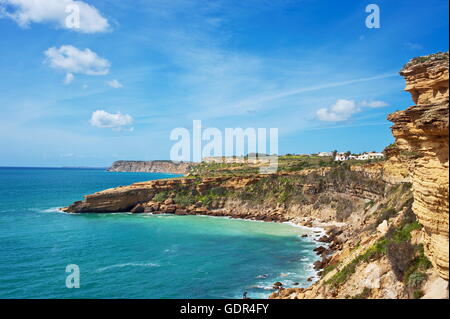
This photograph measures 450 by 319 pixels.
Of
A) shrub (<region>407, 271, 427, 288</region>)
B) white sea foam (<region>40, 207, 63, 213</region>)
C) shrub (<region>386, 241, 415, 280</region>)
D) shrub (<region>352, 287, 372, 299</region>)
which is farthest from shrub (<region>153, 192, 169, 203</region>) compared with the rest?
shrub (<region>407, 271, 427, 288</region>)

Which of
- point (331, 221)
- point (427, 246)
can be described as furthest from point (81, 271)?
point (331, 221)

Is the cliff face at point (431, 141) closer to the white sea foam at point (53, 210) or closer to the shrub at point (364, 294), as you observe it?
the shrub at point (364, 294)

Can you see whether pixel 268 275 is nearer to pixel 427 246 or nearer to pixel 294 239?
pixel 294 239

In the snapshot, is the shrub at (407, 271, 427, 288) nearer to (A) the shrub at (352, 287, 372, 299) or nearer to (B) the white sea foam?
(A) the shrub at (352, 287, 372, 299)

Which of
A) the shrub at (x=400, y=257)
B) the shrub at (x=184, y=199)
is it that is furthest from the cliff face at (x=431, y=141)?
the shrub at (x=184, y=199)

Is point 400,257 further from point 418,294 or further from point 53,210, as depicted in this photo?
point 53,210

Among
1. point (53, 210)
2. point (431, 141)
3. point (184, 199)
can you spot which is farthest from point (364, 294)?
point (53, 210)

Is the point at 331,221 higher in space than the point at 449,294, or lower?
lower
